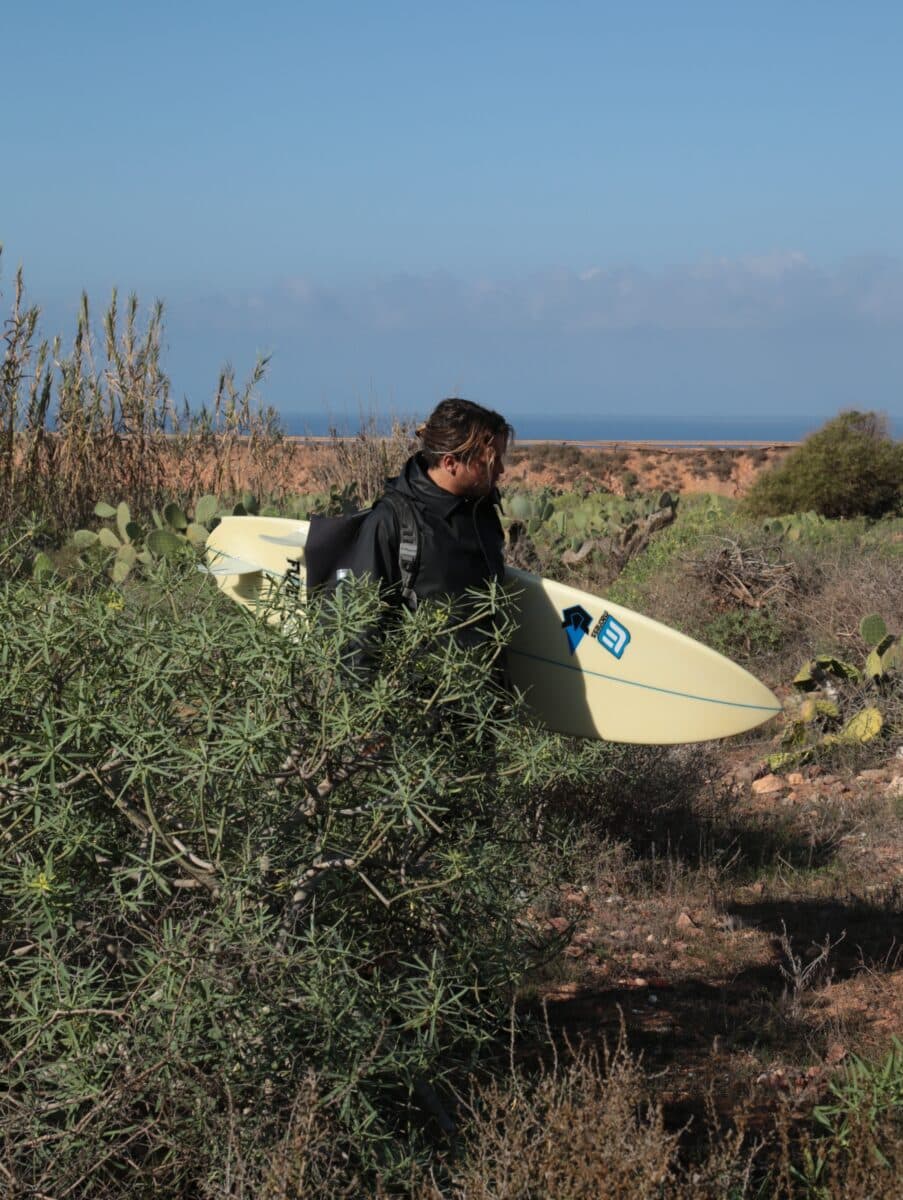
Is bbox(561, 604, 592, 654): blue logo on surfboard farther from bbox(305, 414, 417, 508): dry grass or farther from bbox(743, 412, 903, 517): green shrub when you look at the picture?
bbox(743, 412, 903, 517): green shrub

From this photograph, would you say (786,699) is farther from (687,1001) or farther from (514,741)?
(514,741)

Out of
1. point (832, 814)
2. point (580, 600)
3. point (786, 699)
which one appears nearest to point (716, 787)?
point (832, 814)

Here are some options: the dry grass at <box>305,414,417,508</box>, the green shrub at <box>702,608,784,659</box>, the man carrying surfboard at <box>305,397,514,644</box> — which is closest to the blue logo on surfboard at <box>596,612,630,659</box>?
the man carrying surfboard at <box>305,397,514,644</box>

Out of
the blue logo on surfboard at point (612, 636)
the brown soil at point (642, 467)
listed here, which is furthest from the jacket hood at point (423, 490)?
the brown soil at point (642, 467)

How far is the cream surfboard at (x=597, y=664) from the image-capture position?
382 centimetres

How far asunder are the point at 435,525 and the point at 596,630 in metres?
0.78

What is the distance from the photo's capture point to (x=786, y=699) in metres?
8.20

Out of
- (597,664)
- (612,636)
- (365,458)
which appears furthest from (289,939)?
(365,458)

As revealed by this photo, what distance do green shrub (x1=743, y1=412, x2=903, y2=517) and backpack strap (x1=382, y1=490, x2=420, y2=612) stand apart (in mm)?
14307

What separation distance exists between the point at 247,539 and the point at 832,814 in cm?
361

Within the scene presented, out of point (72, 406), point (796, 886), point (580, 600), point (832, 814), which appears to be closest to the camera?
point (580, 600)

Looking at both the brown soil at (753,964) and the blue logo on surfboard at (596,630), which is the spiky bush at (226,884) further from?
the blue logo on surfboard at (596,630)

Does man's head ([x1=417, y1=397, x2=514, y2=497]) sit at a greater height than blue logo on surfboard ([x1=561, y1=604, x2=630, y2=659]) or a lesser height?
greater

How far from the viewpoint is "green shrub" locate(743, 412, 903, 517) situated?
55.7 ft
